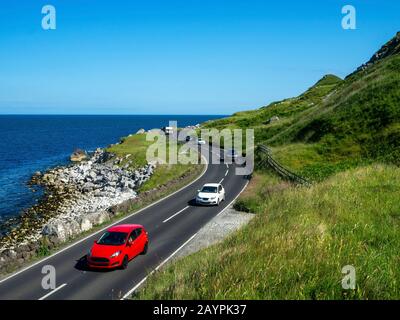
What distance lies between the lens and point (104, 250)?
19406mm

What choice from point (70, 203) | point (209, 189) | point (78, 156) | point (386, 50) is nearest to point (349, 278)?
point (209, 189)

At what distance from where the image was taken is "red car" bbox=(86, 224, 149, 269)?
1912 centimetres

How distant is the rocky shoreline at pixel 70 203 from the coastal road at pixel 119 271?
147 centimetres

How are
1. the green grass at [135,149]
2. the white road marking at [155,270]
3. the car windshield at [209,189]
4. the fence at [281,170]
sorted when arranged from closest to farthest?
the white road marking at [155,270] → the fence at [281,170] → the car windshield at [209,189] → the green grass at [135,149]

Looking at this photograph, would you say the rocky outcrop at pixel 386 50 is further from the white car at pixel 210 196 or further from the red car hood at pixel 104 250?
the red car hood at pixel 104 250

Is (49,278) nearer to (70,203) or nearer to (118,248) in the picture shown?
(118,248)

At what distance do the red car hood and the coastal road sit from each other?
0.84 meters

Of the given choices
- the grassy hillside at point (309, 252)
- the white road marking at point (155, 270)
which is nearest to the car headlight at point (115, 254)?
the white road marking at point (155, 270)

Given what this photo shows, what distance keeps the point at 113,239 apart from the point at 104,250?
1.18 metres

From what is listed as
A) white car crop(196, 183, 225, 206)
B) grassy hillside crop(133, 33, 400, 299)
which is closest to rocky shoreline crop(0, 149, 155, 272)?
white car crop(196, 183, 225, 206)

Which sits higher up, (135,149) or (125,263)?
(135,149)

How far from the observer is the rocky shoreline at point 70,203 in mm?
24672
